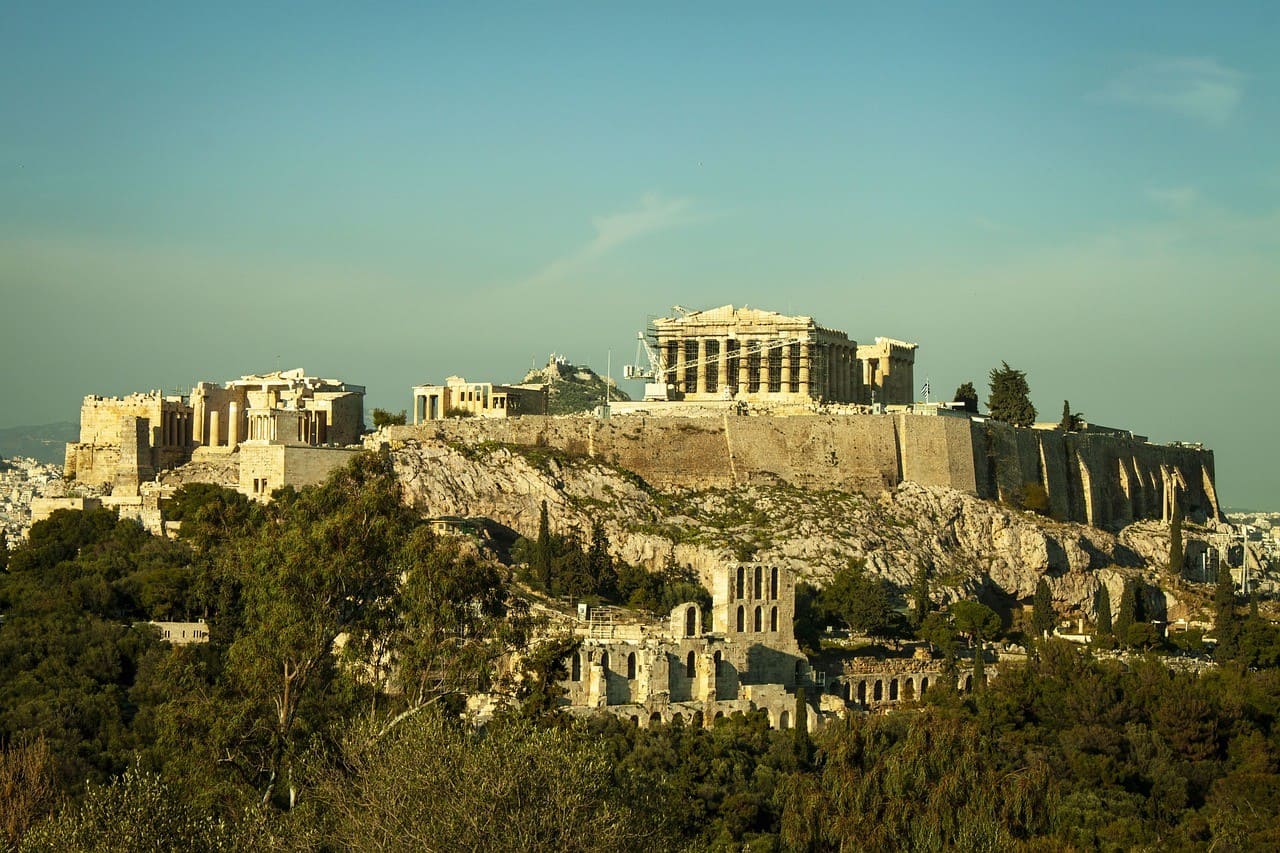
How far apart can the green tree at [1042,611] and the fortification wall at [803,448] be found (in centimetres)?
748

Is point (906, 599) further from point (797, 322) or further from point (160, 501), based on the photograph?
Answer: point (160, 501)

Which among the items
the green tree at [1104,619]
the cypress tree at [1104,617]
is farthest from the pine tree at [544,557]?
the cypress tree at [1104,617]

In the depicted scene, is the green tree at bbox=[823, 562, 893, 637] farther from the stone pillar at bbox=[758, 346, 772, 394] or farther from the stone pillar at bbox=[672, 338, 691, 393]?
the stone pillar at bbox=[672, 338, 691, 393]

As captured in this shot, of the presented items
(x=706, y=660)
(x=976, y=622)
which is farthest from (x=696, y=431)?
(x=706, y=660)

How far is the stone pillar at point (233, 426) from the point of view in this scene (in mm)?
65312

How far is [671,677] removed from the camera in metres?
42.2

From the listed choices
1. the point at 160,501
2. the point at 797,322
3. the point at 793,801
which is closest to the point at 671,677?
the point at 793,801

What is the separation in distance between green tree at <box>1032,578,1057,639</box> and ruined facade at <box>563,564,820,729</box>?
1207 centimetres

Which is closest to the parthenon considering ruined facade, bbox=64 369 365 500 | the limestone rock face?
the limestone rock face

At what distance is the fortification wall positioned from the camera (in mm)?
61500

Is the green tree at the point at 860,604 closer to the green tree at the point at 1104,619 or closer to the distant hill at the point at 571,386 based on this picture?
the green tree at the point at 1104,619

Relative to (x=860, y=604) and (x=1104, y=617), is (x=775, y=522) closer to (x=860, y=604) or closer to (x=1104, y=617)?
(x=860, y=604)

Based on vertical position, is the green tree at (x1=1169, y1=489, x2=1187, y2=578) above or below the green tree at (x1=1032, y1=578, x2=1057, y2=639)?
above

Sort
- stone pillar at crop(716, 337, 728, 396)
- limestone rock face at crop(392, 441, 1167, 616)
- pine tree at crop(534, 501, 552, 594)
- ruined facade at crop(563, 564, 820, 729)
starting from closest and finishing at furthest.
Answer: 1. ruined facade at crop(563, 564, 820, 729)
2. pine tree at crop(534, 501, 552, 594)
3. limestone rock face at crop(392, 441, 1167, 616)
4. stone pillar at crop(716, 337, 728, 396)
